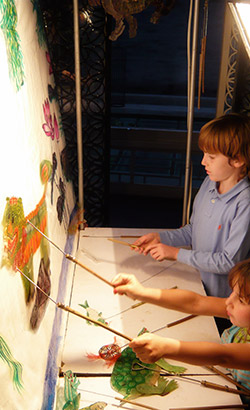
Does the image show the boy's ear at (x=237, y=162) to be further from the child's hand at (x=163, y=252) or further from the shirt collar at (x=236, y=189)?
the child's hand at (x=163, y=252)

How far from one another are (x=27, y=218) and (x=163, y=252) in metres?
0.62

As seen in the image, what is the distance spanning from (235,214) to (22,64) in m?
0.76

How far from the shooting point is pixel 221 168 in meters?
1.27

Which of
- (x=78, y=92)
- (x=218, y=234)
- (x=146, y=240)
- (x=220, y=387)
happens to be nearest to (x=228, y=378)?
(x=220, y=387)

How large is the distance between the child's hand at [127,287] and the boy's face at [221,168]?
16.9 inches

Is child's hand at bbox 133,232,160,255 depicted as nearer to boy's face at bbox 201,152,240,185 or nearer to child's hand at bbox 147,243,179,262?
child's hand at bbox 147,243,179,262

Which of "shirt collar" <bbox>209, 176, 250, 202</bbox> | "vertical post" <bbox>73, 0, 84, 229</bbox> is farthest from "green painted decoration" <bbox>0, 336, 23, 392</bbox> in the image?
"vertical post" <bbox>73, 0, 84, 229</bbox>

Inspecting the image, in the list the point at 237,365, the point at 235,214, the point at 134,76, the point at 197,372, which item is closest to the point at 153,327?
the point at 197,372

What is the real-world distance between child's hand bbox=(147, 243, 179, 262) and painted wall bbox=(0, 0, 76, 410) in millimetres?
312

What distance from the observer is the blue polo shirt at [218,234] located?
1247mm

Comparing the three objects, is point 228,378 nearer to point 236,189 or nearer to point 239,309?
point 239,309

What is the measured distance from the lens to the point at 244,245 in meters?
1.24

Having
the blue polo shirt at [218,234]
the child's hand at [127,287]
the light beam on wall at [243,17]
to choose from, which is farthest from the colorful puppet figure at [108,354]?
the light beam on wall at [243,17]

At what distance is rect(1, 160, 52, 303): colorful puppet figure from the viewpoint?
0.72 m
